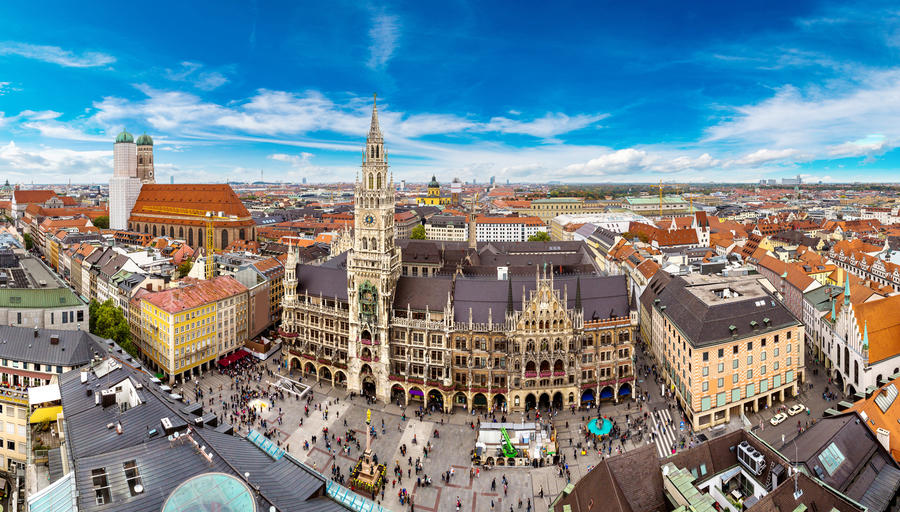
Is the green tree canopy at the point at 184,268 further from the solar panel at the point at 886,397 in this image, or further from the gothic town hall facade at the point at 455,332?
the solar panel at the point at 886,397

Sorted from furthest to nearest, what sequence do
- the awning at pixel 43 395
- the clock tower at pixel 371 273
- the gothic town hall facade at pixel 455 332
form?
the clock tower at pixel 371 273 < the gothic town hall facade at pixel 455 332 < the awning at pixel 43 395

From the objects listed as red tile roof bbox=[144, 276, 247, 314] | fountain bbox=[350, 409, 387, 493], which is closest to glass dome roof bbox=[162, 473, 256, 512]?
fountain bbox=[350, 409, 387, 493]

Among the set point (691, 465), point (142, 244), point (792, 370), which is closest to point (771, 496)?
point (691, 465)

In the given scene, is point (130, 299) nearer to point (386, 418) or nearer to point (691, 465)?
point (386, 418)

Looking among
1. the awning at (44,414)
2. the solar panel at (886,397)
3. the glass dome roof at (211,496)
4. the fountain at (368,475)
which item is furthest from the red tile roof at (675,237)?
the glass dome roof at (211,496)

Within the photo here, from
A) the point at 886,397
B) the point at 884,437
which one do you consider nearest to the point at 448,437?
the point at 884,437

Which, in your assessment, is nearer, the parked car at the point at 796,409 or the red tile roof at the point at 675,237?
the parked car at the point at 796,409

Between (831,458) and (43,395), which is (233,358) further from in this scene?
(831,458)
